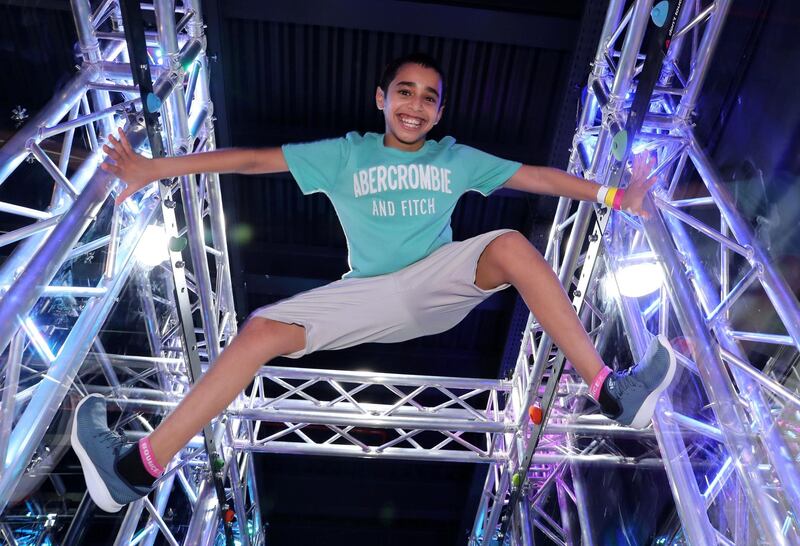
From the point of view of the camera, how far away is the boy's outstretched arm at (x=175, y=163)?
2350mm

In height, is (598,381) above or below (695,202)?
below

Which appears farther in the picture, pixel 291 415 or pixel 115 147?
pixel 291 415

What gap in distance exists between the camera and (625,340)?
13.2ft

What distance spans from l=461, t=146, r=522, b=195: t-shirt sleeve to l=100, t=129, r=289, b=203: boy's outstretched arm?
69 centimetres

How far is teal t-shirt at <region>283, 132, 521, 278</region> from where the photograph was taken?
2564 mm

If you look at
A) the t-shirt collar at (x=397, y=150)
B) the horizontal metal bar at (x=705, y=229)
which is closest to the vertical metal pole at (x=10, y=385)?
the t-shirt collar at (x=397, y=150)

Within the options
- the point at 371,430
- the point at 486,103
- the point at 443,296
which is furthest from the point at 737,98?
the point at 371,430

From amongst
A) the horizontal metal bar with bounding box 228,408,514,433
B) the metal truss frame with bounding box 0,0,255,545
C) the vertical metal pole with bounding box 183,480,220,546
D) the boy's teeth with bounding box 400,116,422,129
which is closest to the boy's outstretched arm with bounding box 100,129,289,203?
the boy's teeth with bounding box 400,116,422,129

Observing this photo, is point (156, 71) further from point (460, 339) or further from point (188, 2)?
point (460, 339)

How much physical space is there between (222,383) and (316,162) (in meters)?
0.87

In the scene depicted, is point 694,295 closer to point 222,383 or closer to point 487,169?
point 487,169

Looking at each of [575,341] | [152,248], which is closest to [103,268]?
[152,248]

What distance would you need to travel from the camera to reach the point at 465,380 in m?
5.25

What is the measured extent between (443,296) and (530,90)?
2874mm
